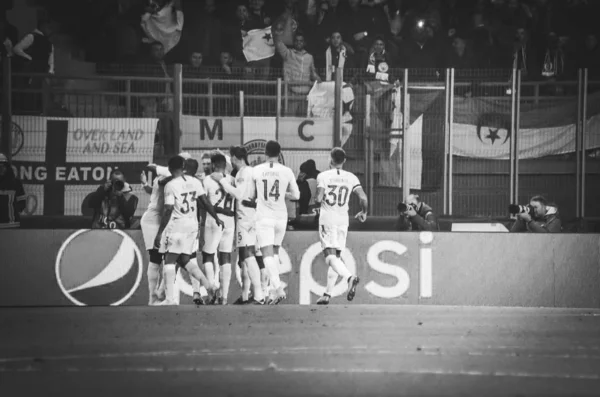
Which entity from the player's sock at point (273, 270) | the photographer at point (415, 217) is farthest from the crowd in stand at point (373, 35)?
the player's sock at point (273, 270)

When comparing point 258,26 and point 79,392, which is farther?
point 258,26

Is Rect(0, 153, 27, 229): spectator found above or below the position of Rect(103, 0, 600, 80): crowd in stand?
below

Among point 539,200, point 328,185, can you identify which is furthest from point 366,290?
point 539,200

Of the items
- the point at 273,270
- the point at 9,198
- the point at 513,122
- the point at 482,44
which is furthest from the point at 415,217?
the point at 9,198

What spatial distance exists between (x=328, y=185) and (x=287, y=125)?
2.68 metres

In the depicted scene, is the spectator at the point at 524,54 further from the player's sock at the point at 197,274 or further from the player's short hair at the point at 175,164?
the player's sock at the point at 197,274

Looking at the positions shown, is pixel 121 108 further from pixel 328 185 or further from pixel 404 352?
pixel 404 352

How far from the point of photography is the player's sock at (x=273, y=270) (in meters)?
15.1

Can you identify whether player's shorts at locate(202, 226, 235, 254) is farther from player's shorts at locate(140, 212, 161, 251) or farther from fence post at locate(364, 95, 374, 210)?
fence post at locate(364, 95, 374, 210)

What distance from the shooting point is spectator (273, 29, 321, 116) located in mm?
17875

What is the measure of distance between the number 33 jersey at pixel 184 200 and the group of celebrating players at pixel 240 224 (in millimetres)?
14

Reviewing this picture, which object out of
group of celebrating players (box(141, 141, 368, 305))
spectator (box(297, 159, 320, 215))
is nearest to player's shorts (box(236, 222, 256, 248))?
group of celebrating players (box(141, 141, 368, 305))

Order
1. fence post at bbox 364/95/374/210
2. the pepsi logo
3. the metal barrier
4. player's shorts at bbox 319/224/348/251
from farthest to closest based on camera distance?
fence post at bbox 364/95/374/210 → the metal barrier → the pepsi logo → player's shorts at bbox 319/224/348/251

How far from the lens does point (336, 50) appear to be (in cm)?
1970
